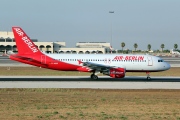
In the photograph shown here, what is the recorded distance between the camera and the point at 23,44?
4441 cm

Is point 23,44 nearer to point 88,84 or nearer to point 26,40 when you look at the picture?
point 26,40

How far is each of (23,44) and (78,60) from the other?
22.2 feet

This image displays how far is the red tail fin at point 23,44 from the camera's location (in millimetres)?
44231

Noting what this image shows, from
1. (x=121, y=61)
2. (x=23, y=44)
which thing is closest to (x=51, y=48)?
(x=23, y=44)

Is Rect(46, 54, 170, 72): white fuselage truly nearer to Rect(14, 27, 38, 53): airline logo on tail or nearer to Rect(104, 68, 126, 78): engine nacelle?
Rect(14, 27, 38, 53): airline logo on tail

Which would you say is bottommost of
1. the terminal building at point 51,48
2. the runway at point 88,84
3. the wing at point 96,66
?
the runway at point 88,84

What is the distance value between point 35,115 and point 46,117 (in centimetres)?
81

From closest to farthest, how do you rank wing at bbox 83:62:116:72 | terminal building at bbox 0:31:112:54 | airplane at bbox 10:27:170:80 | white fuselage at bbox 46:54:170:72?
wing at bbox 83:62:116:72 < airplane at bbox 10:27:170:80 < white fuselage at bbox 46:54:170:72 < terminal building at bbox 0:31:112:54

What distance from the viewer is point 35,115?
17.3m

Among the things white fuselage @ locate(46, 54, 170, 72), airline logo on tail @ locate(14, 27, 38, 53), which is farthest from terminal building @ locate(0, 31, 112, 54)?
airline logo on tail @ locate(14, 27, 38, 53)

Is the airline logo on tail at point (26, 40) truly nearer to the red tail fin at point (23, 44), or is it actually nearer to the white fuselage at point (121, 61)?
the red tail fin at point (23, 44)

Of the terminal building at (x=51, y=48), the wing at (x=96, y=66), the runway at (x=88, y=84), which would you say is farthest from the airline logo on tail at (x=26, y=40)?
the terminal building at (x=51, y=48)

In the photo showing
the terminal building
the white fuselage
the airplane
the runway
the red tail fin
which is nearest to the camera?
the runway

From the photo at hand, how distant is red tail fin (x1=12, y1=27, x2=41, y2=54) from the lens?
44.2 meters
